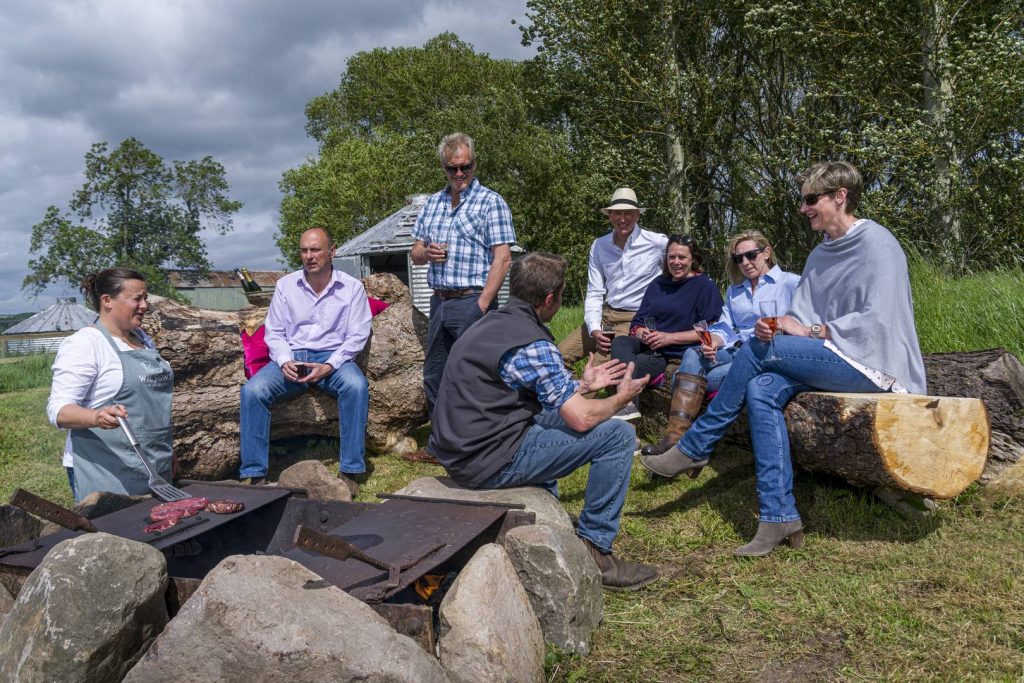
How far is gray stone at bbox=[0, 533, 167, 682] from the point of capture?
2494 millimetres

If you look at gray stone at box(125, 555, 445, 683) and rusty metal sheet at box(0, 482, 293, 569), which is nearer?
gray stone at box(125, 555, 445, 683)

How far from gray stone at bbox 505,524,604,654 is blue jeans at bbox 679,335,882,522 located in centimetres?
155

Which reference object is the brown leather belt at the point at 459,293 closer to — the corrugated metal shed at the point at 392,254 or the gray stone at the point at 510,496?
the gray stone at the point at 510,496

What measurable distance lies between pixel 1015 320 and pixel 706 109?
513 inches

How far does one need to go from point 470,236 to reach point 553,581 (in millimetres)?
3401

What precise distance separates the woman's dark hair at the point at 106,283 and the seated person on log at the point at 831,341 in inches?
140

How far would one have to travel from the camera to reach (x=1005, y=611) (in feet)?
11.0

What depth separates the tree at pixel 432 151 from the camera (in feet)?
72.8

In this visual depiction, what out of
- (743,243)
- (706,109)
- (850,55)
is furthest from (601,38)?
(743,243)

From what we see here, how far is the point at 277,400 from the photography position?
571cm

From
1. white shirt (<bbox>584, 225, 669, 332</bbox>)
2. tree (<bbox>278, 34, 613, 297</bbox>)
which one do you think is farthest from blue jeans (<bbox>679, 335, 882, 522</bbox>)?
tree (<bbox>278, 34, 613, 297</bbox>)

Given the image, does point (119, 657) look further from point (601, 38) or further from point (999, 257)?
point (601, 38)

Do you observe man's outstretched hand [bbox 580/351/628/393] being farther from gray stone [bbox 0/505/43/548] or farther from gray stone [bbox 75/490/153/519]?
gray stone [bbox 0/505/43/548]

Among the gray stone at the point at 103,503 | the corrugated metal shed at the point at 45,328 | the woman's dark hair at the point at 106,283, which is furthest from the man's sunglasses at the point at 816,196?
the corrugated metal shed at the point at 45,328
